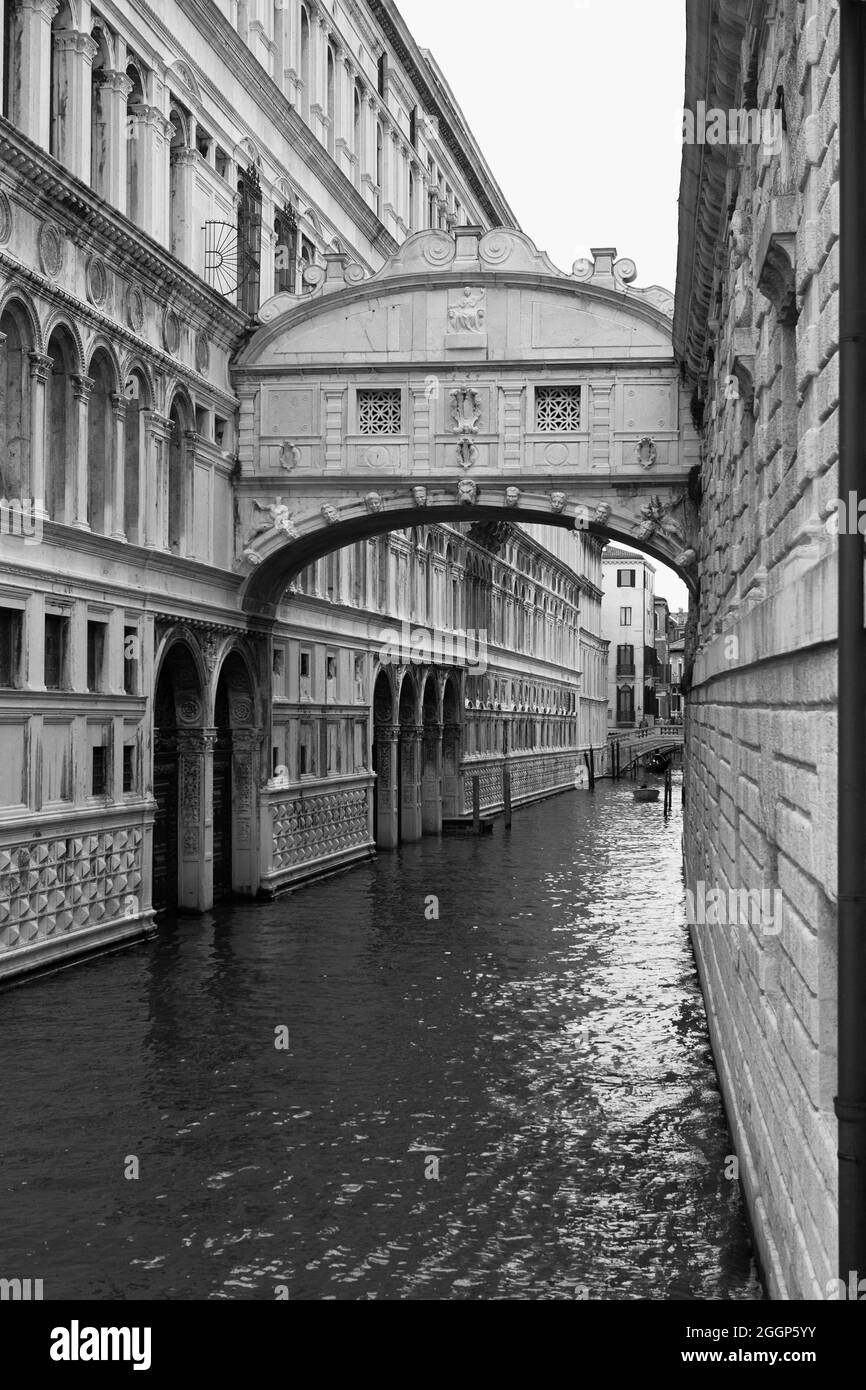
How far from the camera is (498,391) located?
64.9 feet

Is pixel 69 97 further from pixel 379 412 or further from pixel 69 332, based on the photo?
pixel 379 412

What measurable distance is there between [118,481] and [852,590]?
43.9 ft

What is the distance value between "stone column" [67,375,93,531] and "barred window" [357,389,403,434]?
A: 5105 millimetres

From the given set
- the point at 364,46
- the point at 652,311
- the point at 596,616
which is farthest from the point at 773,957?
the point at 596,616

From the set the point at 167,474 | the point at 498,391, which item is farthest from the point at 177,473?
the point at 498,391

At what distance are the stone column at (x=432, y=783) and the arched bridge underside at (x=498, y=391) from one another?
47.9 feet

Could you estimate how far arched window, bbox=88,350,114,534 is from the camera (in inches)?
649

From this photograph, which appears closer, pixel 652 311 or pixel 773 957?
pixel 773 957

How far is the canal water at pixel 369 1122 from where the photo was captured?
764cm

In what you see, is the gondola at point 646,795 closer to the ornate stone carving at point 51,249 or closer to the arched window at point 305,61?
the arched window at point 305,61

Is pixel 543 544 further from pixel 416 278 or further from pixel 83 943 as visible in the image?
pixel 83 943

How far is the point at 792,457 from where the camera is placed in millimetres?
6668

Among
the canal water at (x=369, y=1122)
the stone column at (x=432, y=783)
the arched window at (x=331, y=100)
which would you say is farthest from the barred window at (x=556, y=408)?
the stone column at (x=432, y=783)
